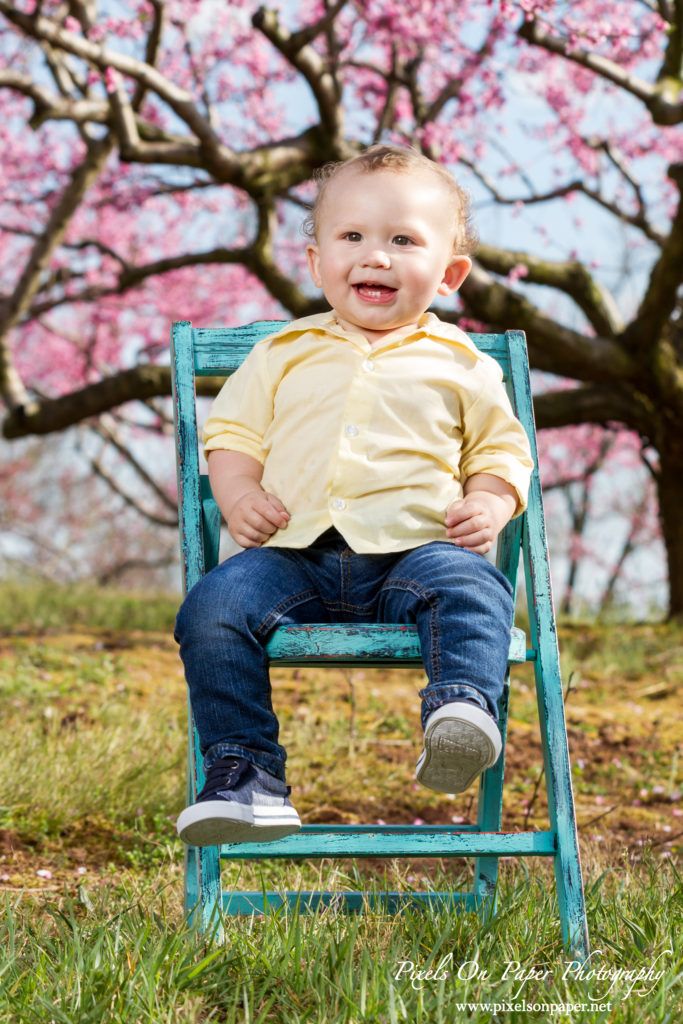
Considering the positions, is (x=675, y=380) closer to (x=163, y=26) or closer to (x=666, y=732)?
(x=666, y=732)

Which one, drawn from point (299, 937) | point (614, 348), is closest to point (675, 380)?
point (614, 348)

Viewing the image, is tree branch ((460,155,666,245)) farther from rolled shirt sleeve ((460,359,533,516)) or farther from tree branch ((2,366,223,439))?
rolled shirt sleeve ((460,359,533,516))

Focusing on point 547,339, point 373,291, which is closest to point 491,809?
point 373,291

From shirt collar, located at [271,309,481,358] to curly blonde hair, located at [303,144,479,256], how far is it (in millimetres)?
168

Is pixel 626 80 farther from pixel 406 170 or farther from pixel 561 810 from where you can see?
pixel 561 810

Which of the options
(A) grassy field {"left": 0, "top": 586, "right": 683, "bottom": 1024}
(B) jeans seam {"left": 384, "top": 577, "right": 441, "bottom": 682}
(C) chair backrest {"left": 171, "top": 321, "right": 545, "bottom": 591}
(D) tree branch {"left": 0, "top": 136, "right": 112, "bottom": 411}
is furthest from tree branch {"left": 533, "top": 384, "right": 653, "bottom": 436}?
(B) jeans seam {"left": 384, "top": 577, "right": 441, "bottom": 682}

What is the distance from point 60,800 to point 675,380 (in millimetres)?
4656

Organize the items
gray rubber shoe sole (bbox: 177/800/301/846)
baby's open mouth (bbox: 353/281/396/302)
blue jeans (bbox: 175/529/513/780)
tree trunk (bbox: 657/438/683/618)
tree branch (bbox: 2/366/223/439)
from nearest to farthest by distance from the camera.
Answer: gray rubber shoe sole (bbox: 177/800/301/846) → blue jeans (bbox: 175/529/513/780) → baby's open mouth (bbox: 353/281/396/302) → tree branch (bbox: 2/366/223/439) → tree trunk (bbox: 657/438/683/618)

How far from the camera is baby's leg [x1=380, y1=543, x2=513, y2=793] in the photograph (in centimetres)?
163

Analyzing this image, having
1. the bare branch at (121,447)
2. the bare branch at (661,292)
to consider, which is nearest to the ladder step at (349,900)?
the bare branch at (661,292)

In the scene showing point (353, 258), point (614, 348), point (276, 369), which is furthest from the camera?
point (614, 348)

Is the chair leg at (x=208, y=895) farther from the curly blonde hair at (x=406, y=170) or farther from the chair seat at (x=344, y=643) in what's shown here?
the curly blonde hair at (x=406, y=170)

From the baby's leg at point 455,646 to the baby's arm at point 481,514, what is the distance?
0.18 ft

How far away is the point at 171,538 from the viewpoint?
14062 millimetres
